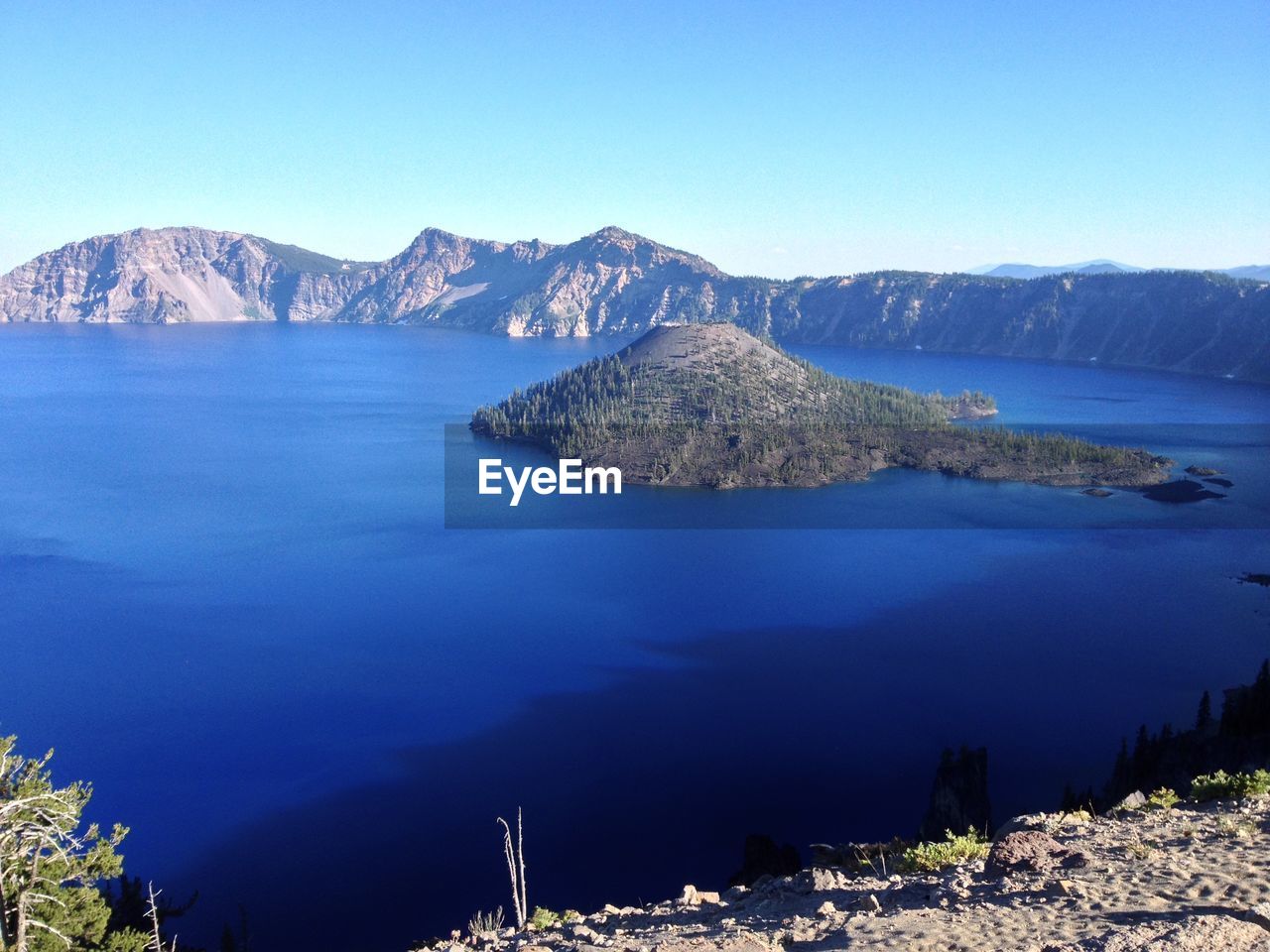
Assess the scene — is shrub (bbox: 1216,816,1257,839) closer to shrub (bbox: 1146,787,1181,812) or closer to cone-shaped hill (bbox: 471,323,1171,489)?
shrub (bbox: 1146,787,1181,812)

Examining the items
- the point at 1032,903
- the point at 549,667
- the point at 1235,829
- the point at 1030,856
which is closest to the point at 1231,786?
the point at 1235,829

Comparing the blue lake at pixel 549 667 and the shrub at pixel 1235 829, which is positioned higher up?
the shrub at pixel 1235 829

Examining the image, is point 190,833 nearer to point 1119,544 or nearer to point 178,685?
point 178,685

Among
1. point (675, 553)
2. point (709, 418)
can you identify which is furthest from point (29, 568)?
point (709, 418)

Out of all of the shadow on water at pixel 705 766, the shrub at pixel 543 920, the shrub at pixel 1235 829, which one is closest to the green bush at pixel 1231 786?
the shrub at pixel 1235 829

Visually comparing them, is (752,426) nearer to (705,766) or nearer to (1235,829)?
(705,766)

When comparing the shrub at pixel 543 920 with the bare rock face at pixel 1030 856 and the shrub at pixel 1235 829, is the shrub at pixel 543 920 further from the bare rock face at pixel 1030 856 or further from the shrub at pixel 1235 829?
the shrub at pixel 1235 829
